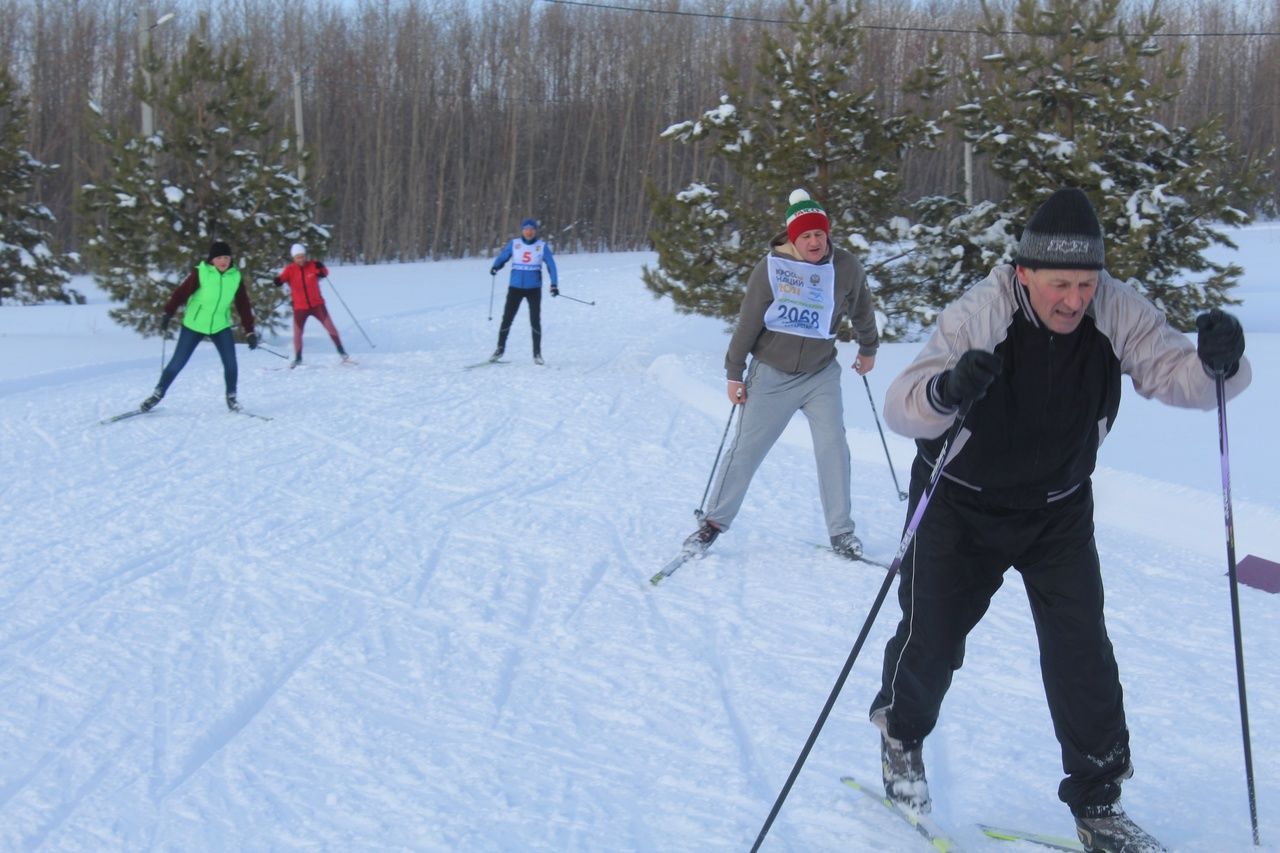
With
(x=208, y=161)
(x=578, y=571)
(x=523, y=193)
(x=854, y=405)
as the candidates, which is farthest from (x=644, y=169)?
(x=578, y=571)

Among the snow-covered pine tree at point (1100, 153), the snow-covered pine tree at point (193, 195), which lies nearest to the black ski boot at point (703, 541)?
the snow-covered pine tree at point (1100, 153)

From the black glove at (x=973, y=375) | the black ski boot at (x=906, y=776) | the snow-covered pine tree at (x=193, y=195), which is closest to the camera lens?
the black glove at (x=973, y=375)

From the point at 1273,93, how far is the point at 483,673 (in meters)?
53.4

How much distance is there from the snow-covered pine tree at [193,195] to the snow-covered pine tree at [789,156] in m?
6.33

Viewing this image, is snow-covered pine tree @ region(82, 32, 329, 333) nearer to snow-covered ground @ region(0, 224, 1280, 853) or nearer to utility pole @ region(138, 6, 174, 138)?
utility pole @ region(138, 6, 174, 138)

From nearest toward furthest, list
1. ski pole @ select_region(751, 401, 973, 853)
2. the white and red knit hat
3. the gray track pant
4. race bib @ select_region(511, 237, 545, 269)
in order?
1. ski pole @ select_region(751, 401, 973, 853)
2. the white and red knit hat
3. the gray track pant
4. race bib @ select_region(511, 237, 545, 269)

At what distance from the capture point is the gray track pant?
6.30 meters

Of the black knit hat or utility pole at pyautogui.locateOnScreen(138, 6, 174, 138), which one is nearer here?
the black knit hat

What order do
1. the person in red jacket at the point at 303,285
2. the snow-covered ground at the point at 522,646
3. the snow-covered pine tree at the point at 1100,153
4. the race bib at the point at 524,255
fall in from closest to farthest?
the snow-covered ground at the point at 522,646 → the snow-covered pine tree at the point at 1100,153 → the race bib at the point at 524,255 → the person in red jacket at the point at 303,285

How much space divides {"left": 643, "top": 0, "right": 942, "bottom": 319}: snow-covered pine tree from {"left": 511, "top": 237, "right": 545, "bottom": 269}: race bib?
1.53 meters

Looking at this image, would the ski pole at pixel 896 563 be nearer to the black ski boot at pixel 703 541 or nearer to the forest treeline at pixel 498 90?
the black ski boot at pixel 703 541

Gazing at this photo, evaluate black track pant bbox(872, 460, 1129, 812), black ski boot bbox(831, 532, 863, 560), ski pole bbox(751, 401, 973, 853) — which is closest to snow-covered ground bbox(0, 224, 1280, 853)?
black ski boot bbox(831, 532, 863, 560)

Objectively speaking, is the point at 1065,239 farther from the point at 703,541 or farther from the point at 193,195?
the point at 193,195

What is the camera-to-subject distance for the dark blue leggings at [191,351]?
11188 millimetres
